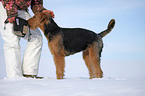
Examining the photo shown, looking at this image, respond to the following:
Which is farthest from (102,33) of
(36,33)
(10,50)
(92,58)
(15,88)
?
(15,88)

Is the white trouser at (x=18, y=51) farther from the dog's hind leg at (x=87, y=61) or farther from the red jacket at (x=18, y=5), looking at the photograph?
the dog's hind leg at (x=87, y=61)

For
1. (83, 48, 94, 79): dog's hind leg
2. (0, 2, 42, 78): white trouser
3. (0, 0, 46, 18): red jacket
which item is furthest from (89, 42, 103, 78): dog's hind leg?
(0, 0, 46, 18): red jacket

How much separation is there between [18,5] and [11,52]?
3.24 ft

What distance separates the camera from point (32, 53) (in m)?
4.15

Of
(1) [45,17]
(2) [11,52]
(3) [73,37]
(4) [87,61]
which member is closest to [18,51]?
(2) [11,52]

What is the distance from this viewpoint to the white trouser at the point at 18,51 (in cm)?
398

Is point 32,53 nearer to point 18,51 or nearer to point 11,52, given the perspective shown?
point 18,51

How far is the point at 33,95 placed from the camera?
2.44 meters

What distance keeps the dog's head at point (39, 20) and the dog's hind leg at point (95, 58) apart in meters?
1.05

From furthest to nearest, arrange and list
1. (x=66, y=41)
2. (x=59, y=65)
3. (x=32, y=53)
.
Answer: (x=32, y=53), (x=66, y=41), (x=59, y=65)

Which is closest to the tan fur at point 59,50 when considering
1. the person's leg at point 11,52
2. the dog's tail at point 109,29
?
the dog's tail at point 109,29

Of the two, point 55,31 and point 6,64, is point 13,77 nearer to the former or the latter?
point 6,64

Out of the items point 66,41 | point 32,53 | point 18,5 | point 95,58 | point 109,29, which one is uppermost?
point 18,5

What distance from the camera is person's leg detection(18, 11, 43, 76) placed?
4.15 m
